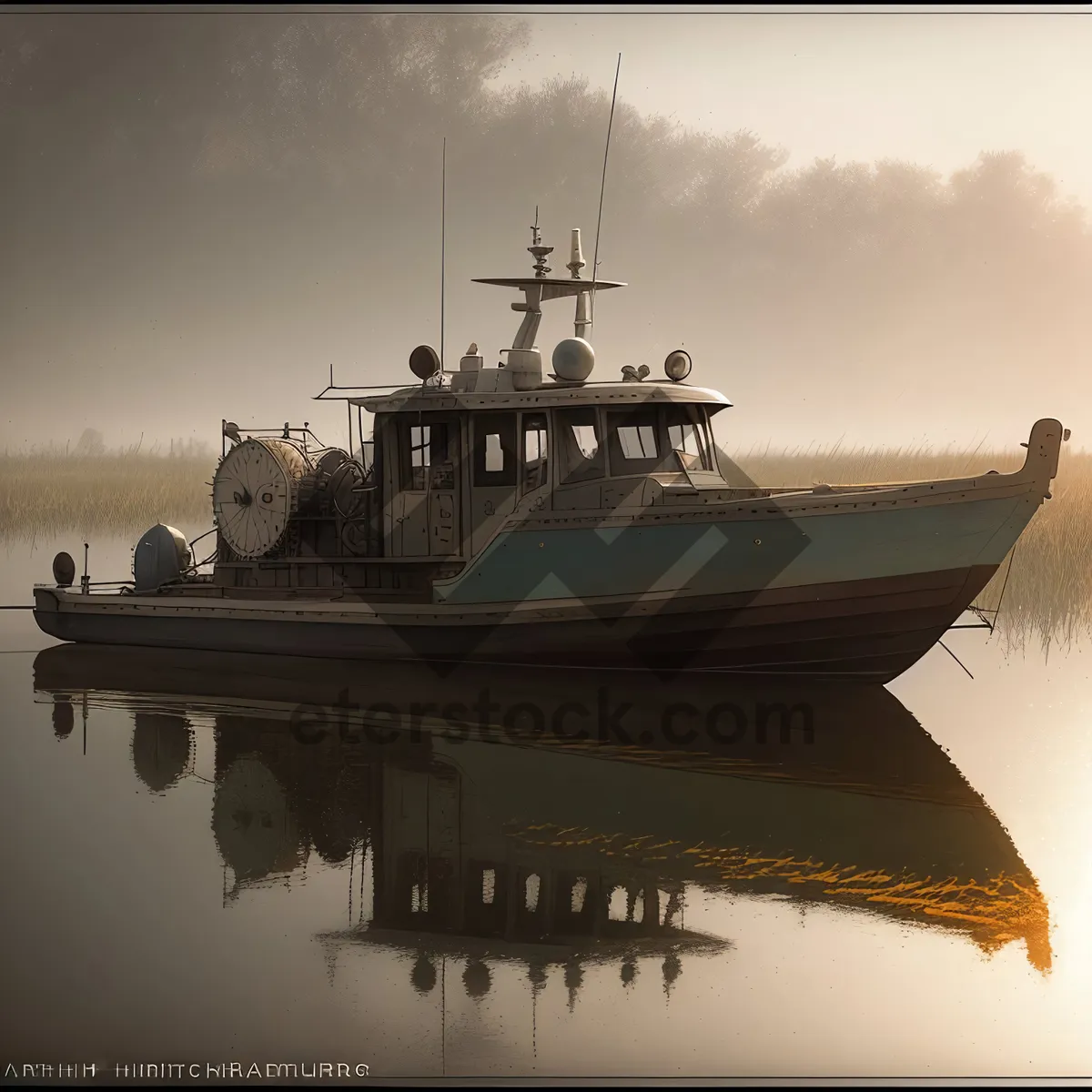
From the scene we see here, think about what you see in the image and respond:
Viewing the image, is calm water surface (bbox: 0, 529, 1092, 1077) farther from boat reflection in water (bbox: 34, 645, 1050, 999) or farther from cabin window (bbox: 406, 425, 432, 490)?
cabin window (bbox: 406, 425, 432, 490)

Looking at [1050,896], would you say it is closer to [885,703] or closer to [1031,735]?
[1031,735]

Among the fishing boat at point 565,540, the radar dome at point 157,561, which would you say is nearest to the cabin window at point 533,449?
the fishing boat at point 565,540

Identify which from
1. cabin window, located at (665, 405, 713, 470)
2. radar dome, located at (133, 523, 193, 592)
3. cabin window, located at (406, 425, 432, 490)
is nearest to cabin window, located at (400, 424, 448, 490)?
cabin window, located at (406, 425, 432, 490)

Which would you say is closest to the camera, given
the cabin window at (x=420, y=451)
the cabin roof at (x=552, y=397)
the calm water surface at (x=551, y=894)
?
the calm water surface at (x=551, y=894)

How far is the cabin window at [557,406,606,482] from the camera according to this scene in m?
13.4

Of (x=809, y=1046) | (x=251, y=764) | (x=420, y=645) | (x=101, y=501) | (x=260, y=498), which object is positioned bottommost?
(x=809, y=1046)

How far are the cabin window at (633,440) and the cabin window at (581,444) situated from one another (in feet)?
0.48

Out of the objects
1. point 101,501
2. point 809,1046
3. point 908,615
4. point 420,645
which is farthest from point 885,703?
point 101,501

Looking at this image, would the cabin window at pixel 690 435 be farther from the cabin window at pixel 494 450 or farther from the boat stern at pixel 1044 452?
the boat stern at pixel 1044 452

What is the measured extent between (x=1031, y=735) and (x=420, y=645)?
6.54m

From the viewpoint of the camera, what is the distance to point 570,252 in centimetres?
1516

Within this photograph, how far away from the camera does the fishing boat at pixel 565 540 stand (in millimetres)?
11875

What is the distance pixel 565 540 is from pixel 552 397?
5.44ft

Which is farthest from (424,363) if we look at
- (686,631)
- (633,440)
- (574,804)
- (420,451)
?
(574,804)
